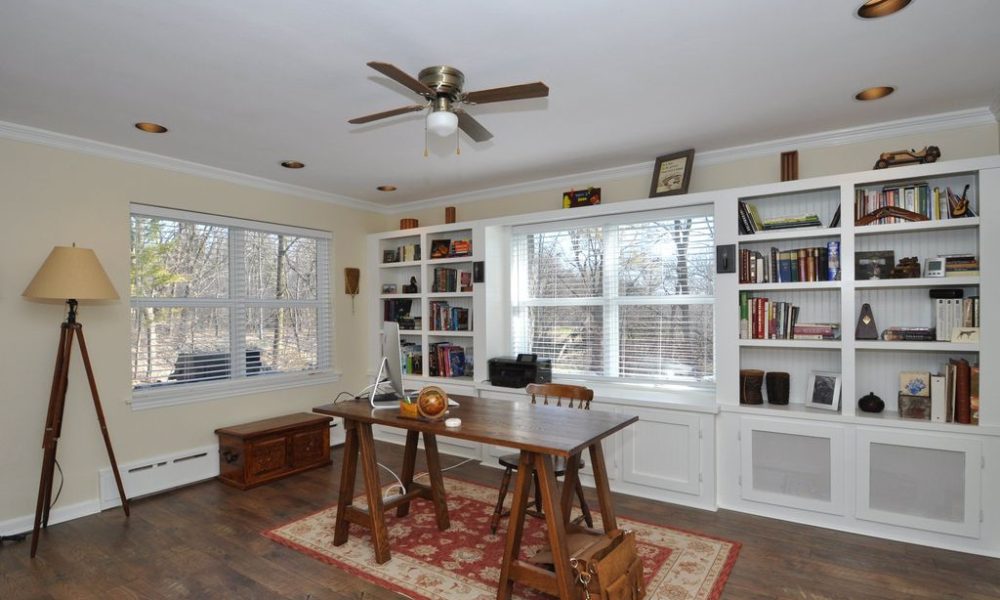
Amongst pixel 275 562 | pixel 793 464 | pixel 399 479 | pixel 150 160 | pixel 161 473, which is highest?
pixel 150 160

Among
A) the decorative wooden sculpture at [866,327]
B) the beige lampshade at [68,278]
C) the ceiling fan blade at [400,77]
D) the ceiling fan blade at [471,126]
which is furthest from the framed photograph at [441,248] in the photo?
the decorative wooden sculpture at [866,327]

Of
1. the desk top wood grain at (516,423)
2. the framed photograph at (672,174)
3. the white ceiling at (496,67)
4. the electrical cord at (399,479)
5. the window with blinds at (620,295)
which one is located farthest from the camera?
the window with blinds at (620,295)

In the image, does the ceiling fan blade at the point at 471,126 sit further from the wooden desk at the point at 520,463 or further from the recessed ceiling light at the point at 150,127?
the recessed ceiling light at the point at 150,127

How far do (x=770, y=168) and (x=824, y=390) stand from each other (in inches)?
60.9

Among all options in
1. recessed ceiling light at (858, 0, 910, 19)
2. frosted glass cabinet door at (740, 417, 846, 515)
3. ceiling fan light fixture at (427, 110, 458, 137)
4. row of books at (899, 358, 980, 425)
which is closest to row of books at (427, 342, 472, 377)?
frosted glass cabinet door at (740, 417, 846, 515)

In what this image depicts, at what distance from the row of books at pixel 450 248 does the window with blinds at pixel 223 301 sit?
1089 mm

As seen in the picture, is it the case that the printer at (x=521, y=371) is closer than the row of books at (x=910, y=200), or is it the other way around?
the row of books at (x=910, y=200)

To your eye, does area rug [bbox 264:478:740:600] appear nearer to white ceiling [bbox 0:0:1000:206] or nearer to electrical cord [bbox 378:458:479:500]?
electrical cord [bbox 378:458:479:500]

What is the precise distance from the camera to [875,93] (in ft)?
9.01

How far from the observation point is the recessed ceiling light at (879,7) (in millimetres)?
1922

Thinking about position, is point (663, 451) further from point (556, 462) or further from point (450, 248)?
point (450, 248)

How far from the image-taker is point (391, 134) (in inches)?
131

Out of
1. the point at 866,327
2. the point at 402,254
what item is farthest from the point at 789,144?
the point at 402,254

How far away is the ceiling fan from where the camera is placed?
2051 millimetres
